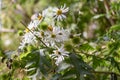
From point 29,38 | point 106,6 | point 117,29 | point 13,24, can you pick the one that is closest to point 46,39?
point 29,38

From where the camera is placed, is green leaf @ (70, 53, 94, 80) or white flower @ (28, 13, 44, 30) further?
white flower @ (28, 13, 44, 30)

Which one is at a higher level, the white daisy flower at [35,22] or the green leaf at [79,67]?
the white daisy flower at [35,22]

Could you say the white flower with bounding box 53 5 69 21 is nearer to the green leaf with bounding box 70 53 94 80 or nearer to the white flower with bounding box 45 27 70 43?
the white flower with bounding box 45 27 70 43

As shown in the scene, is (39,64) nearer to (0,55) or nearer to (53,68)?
(53,68)

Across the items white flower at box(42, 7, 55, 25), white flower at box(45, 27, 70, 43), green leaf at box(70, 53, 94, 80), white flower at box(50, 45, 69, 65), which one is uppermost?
white flower at box(42, 7, 55, 25)

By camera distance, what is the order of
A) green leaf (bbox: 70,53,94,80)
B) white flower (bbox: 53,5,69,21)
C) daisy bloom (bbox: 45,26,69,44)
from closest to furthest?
green leaf (bbox: 70,53,94,80)
daisy bloom (bbox: 45,26,69,44)
white flower (bbox: 53,5,69,21)

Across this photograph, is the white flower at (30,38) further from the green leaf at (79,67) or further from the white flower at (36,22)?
the green leaf at (79,67)

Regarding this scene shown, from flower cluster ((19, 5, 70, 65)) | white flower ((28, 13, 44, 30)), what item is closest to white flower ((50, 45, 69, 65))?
flower cluster ((19, 5, 70, 65))

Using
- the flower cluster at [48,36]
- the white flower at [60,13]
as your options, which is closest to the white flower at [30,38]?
the flower cluster at [48,36]
